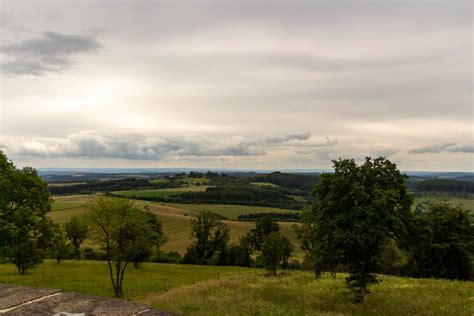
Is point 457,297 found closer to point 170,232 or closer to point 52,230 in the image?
point 52,230

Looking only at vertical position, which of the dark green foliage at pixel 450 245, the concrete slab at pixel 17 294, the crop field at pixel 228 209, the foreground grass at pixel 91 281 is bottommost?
the crop field at pixel 228 209

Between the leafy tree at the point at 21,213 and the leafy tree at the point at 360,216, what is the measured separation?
114 ft

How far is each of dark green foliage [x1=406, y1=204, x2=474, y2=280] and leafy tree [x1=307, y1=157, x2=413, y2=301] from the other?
2664 cm

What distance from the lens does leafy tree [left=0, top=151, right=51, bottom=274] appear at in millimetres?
39781

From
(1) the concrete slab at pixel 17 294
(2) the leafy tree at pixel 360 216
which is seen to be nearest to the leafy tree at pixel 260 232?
(2) the leafy tree at pixel 360 216

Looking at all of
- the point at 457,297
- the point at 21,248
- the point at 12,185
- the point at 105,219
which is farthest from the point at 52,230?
the point at 457,297

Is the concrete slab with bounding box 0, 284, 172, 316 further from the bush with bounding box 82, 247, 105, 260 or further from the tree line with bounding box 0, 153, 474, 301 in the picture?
the bush with bounding box 82, 247, 105, 260

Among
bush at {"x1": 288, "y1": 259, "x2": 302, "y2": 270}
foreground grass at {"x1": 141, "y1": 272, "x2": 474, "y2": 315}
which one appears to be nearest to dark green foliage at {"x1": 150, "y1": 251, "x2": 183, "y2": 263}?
bush at {"x1": 288, "y1": 259, "x2": 302, "y2": 270}

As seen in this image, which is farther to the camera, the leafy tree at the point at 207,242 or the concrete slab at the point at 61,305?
A: the leafy tree at the point at 207,242

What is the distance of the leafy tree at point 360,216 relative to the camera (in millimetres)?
22297

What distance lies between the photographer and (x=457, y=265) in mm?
48469

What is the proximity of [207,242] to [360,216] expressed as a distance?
240ft

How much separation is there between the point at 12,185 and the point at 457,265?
5974 cm

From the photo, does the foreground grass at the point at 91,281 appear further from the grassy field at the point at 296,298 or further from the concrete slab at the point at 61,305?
the concrete slab at the point at 61,305
